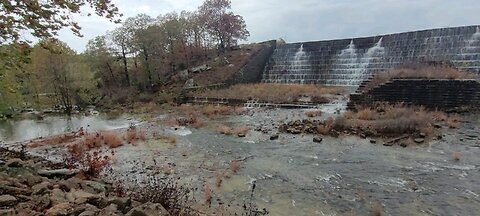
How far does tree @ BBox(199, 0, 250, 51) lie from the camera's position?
3806 cm

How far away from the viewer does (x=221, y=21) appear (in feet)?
125

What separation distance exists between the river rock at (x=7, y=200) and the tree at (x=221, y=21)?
34548mm

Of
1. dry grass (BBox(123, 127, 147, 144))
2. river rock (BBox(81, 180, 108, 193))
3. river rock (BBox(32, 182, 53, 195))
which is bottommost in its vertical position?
dry grass (BBox(123, 127, 147, 144))

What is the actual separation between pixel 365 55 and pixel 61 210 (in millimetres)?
28409

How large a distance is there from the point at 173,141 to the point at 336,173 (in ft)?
23.7

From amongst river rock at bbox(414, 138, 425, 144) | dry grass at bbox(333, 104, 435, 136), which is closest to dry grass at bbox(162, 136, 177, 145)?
dry grass at bbox(333, 104, 435, 136)

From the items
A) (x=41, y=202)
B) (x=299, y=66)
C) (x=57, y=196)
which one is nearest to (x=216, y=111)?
(x=299, y=66)

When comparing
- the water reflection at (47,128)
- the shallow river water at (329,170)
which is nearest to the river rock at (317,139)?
the shallow river water at (329,170)

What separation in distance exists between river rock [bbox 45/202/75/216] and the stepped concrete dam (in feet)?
80.4

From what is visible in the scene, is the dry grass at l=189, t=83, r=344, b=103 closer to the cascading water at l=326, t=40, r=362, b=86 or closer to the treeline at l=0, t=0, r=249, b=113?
the cascading water at l=326, t=40, r=362, b=86

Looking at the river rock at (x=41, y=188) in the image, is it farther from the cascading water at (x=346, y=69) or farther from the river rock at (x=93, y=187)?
the cascading water at (x=346, y=69)

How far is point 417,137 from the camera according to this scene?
1264 centimetres

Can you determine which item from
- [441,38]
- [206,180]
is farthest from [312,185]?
[441,38]

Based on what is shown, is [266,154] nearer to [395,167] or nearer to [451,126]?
[395,167]
